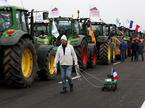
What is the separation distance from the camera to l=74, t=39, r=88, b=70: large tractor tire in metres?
20.2

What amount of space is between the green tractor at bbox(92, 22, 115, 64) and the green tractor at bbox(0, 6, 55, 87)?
10.9 meters

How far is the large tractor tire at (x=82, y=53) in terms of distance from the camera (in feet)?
66.4

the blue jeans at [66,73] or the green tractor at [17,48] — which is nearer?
the blue jeans at [66,73]

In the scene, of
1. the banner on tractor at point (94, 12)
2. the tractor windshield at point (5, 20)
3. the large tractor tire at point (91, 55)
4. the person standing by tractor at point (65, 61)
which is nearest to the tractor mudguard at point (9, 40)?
the tractor windshield at point (5, 20)

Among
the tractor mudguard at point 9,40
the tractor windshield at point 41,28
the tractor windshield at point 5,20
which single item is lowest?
the tractor windshield at point 41,28

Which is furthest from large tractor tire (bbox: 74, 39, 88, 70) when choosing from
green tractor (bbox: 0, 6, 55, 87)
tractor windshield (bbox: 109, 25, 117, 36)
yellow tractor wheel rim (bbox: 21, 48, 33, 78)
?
tractor windshield (bbox: 109, 25, 117, 36)

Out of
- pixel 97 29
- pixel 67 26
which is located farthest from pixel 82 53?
pixel 97 29

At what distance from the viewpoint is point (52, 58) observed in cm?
1652

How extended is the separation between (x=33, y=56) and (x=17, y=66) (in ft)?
4.42

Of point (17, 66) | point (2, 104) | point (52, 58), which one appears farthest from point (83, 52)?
point (2, 104)

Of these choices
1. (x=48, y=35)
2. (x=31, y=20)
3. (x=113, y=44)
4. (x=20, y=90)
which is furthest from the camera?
(x=113, y=44)

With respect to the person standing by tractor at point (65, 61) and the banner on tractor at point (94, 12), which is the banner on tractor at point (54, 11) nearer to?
the banner on tractor at point (94, 12)

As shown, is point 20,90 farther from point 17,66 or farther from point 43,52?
point 43,52

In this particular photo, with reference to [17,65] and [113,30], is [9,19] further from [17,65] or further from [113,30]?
[113,30]
